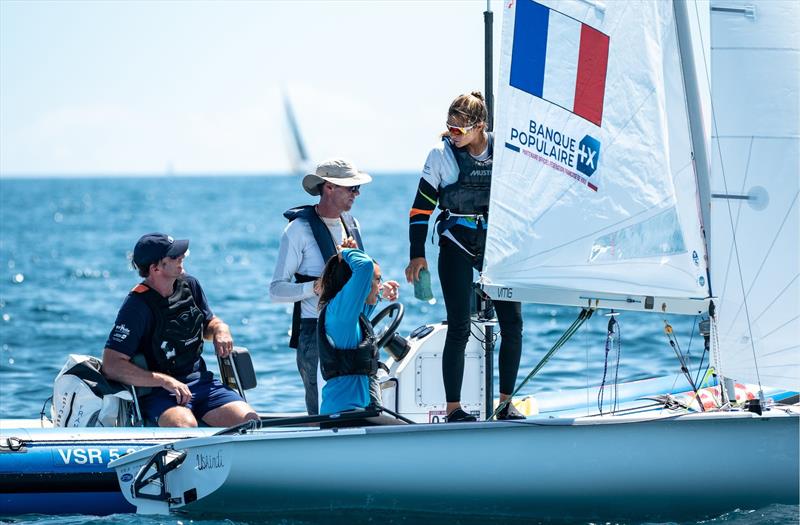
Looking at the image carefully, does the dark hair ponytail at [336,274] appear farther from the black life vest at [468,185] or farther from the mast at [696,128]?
the mast at [696,128]

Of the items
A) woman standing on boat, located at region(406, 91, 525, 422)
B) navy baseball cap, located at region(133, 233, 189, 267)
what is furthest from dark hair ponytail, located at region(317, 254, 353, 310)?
navy baseball cap, located at region(133, 233, 189, 267)

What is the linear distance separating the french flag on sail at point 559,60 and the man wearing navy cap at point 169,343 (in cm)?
171

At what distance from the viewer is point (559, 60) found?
15.8 ft

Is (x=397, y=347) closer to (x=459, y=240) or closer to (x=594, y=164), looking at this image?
(x=459, y=240)

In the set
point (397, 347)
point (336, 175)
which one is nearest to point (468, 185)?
point (336, 175)

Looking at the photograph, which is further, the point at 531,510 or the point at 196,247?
the point at 196,247

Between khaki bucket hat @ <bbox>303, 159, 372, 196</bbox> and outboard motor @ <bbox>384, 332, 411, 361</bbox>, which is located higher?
khaki bucket hat @ <bbox>303, 159, 372, 196</bbox>

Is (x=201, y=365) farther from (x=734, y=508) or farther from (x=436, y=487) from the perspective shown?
(x=734, y=508)

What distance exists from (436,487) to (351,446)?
0.39 m

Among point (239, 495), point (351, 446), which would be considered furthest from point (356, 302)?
point (239, 495)

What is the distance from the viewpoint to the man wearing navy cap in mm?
5223

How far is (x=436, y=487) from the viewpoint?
4852mm

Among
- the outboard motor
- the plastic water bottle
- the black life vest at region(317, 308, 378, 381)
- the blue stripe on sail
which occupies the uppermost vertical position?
the blue stripe on sail

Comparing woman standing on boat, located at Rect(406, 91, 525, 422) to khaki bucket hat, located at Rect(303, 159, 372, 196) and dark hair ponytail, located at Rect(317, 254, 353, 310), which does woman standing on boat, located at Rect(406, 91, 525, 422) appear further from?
dark hair ponytail, located at Rect(317, 254, 353, 310)
